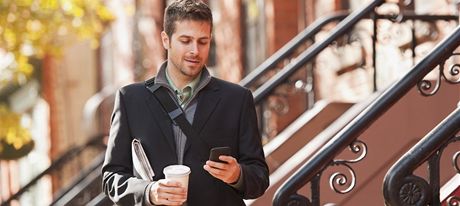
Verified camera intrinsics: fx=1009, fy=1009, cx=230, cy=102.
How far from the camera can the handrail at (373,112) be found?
5.26 m

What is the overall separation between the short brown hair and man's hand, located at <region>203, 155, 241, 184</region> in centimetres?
53

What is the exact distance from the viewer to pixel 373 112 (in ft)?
17.6

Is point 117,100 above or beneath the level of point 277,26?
above

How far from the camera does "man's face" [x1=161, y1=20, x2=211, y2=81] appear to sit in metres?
3.48

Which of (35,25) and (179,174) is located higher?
(179,174)

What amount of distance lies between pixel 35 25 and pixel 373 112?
26.9 ft

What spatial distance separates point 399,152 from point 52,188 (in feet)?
42.1

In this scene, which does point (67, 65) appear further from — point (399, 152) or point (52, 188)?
point (399, 152)

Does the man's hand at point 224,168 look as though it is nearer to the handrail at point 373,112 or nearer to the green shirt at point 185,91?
the green shirt at point 185,91

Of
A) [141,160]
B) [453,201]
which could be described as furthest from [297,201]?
[141,160]

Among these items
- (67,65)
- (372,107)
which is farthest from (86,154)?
(372,107)

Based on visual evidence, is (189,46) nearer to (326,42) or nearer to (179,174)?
(179,174)

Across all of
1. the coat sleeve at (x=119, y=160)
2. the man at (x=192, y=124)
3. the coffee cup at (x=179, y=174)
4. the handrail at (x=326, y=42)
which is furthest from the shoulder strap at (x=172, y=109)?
the handrail at (x=326, y=42)

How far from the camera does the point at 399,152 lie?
734cm
